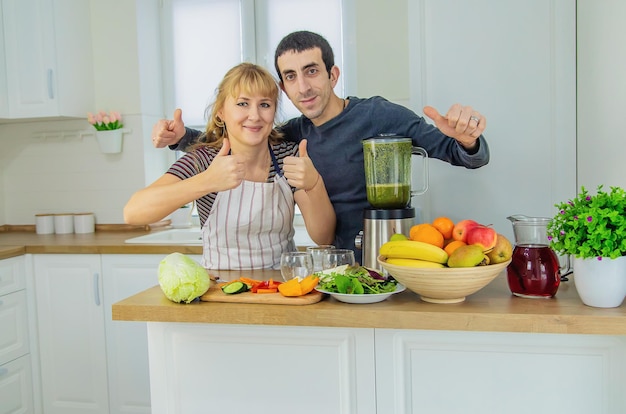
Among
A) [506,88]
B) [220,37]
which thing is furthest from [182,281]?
[220,37]

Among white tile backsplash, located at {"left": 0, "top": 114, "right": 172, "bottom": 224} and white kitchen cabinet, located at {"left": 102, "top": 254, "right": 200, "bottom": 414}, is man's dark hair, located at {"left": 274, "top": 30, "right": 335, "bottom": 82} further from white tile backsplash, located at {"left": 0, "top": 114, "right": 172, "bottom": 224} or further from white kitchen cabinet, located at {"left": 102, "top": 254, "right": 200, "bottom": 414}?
white tile backsplash, located at {"left": 0, "top": 114, "right": 172, "bottom": 224}

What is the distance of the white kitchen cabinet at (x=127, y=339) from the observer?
2777 millimetres

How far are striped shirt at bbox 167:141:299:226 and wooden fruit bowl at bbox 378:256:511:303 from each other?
714 mm

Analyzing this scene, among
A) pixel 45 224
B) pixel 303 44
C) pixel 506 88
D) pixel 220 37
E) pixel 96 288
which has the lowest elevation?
pixel 96 288

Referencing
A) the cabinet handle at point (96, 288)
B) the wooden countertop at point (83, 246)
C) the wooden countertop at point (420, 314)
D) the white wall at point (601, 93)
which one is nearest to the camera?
the wooden countertop at point (420, 314)

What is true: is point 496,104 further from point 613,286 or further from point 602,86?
point 613,286

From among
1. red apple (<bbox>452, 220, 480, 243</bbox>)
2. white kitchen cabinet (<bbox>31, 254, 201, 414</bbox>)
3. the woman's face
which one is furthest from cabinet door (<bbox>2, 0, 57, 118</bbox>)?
red apple (<bbox>452, 220, 480, 243</bbox>)

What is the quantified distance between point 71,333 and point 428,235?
212 centimetres

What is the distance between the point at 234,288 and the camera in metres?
1.47

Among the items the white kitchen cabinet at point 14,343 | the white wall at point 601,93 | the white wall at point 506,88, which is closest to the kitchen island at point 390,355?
the white wall at point 601,93

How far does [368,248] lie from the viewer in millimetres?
1638

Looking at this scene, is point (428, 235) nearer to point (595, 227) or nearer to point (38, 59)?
point (595, 227)

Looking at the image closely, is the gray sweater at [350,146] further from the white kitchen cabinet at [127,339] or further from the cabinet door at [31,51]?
the cabinet door at [31,51]

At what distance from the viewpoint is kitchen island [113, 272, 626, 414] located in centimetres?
129
